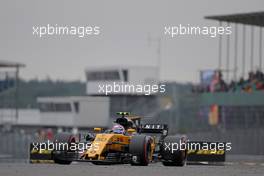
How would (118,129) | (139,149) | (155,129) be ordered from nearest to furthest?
(139,149) → (118,129) → (155,129)

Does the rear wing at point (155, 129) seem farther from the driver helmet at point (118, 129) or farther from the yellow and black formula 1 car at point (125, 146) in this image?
the driver helmet at point (118, 129)

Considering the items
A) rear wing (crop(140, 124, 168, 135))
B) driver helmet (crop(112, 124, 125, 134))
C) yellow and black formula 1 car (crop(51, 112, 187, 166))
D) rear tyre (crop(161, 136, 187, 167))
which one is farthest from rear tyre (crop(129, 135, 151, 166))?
rear wing (crop(140, 124, 168, 135))

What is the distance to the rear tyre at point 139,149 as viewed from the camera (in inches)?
1121

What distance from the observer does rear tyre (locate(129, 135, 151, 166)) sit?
28.5m

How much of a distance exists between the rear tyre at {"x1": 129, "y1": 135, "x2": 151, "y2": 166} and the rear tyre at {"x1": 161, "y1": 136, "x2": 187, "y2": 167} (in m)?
1.05

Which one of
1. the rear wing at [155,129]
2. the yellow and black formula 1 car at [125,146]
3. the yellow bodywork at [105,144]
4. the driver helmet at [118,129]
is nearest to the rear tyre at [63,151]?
the yellow and black formula 1 car at [125,146]

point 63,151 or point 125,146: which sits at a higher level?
point 125,146

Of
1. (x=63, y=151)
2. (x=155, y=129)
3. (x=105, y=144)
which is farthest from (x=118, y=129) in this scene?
(x=63, y=151)

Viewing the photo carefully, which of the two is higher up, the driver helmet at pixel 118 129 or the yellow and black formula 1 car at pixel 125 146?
the driver helmet at pixel 118 129

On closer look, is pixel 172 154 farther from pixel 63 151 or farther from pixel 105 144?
pixel 63 151

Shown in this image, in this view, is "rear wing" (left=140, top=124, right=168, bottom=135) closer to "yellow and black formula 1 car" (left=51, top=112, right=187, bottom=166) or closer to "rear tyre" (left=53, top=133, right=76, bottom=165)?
"yellow and black formula 1 car" (left=51, top=112, right=187, bottom=166)

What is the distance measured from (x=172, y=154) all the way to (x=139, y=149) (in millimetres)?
1848

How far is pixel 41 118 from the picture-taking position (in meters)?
92.1

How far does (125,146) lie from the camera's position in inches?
1166
